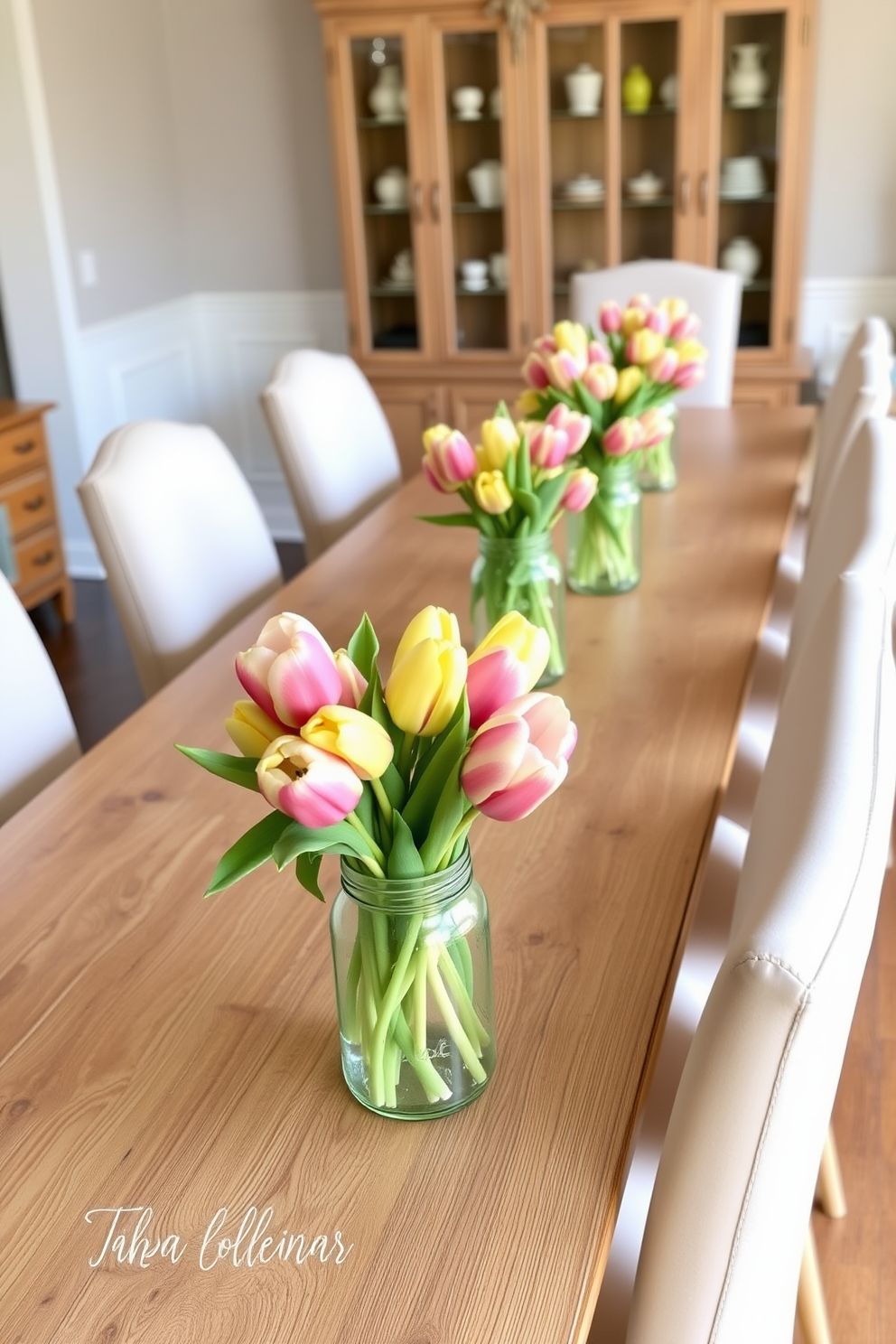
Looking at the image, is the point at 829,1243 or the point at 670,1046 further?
the point at 829,1243

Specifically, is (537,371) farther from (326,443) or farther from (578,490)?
(326,443)

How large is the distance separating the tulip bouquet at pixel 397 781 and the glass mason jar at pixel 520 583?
59 centimetres

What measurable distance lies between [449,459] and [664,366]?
0.62 m

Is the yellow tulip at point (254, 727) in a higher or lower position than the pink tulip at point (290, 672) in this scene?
lower

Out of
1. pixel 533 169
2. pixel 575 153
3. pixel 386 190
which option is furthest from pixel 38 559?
pixel 575 153

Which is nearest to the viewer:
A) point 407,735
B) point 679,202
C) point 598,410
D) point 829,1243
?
point 407,735

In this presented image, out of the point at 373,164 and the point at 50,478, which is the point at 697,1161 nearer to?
the point at 50,478

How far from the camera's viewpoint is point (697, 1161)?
72cm

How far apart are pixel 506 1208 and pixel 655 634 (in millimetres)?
995

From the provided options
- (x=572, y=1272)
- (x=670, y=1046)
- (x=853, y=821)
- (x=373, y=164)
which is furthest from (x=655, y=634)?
(x=373, y=164)

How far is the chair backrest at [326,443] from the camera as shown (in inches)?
91.4

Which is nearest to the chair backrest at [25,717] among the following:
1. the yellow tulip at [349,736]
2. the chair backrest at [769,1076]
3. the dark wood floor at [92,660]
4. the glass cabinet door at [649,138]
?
the yellow tulip at [349,736]

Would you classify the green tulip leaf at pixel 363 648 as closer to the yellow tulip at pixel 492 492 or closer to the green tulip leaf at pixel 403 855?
the green tulip leaf at pixel 403 855

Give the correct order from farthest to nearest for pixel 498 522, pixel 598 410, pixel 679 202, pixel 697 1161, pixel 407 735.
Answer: pixel 679 202 → pixel 598 410 → pixel 498 522 → pixel 407 735 → pixel 697 1161
